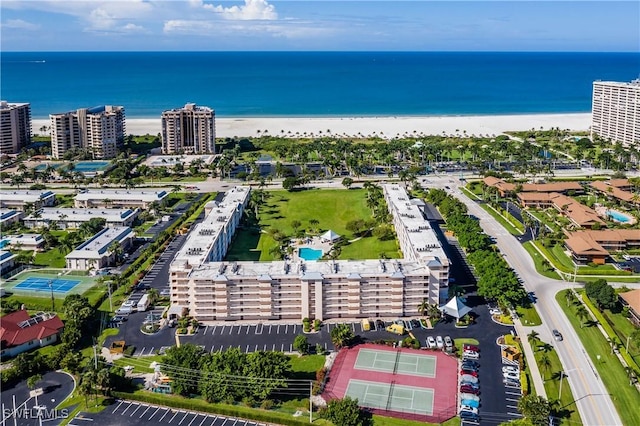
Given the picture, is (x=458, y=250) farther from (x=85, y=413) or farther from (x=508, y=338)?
(x=85, y=413)

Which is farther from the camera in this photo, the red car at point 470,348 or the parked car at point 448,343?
the parked car at point 448,343

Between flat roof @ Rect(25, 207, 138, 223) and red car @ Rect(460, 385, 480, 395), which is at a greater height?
flat roof @ Rect(25, 207, 138, 223)

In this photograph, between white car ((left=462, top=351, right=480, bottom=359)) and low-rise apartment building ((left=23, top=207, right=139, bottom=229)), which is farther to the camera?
low-rise apartment building ((left=23, top=207, right=139, bottom=229))

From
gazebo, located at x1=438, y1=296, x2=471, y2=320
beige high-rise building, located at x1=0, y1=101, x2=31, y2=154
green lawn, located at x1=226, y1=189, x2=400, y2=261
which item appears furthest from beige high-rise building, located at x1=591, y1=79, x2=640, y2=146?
beige high-rise building, located at x1=0, y1=101, x2=31, y2=154

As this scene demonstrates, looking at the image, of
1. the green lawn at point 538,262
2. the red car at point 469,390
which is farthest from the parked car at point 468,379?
the green lawn at point 538,262

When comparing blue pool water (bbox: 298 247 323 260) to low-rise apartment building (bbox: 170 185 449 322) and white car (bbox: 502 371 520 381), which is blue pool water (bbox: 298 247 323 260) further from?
white car (bbox: 502 371 520 381)

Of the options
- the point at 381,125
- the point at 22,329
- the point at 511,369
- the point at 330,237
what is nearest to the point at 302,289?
the point at 511,369

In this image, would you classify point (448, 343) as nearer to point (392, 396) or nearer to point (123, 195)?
point (392, 396)

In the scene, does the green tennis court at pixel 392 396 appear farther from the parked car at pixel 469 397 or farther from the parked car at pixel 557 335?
the parked car at pixel 557 335
